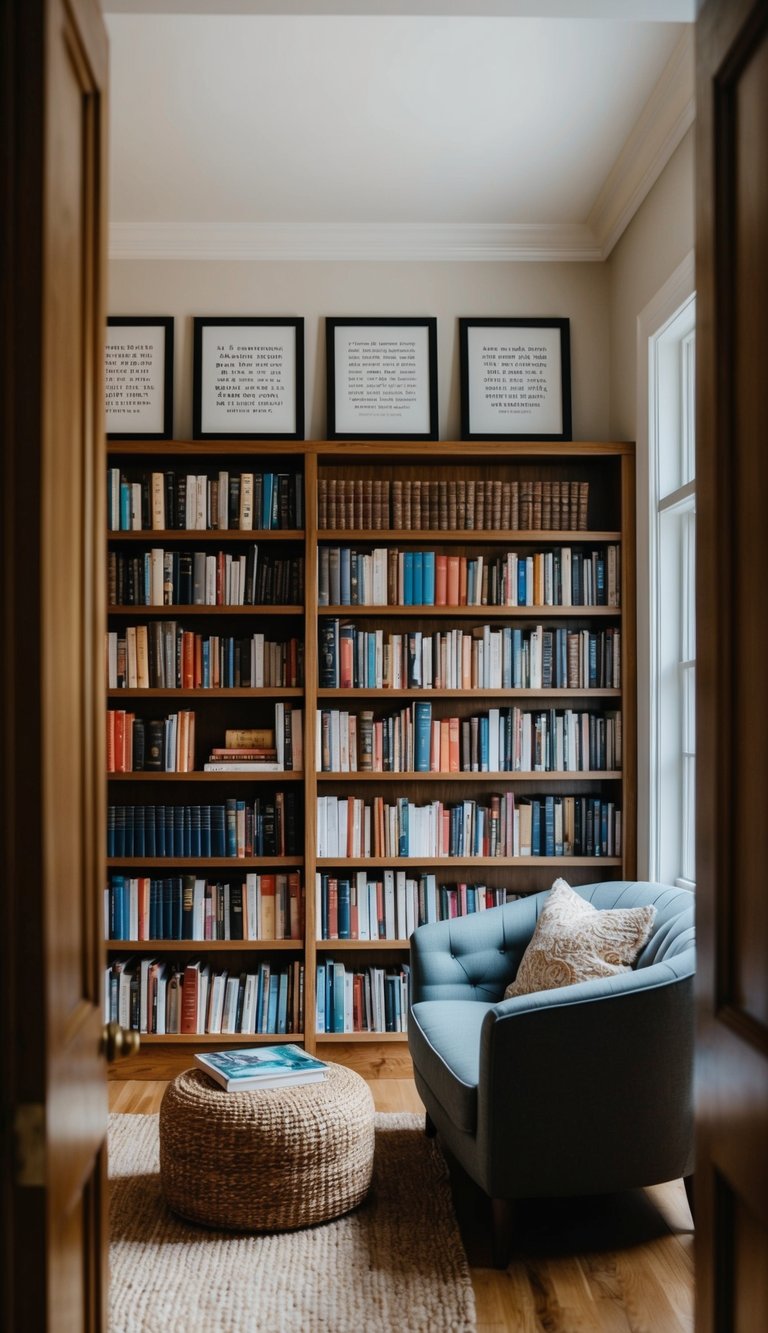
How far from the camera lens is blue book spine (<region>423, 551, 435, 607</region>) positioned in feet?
14.0

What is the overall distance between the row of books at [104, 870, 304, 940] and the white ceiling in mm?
2416

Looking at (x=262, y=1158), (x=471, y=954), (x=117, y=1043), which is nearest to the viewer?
(x=117, y=1043)

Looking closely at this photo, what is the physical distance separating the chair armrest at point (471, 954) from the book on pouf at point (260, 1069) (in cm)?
51

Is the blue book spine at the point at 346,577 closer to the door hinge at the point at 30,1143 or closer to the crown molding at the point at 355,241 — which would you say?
the crown molding at the point at 355,241

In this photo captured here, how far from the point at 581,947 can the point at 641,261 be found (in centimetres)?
237

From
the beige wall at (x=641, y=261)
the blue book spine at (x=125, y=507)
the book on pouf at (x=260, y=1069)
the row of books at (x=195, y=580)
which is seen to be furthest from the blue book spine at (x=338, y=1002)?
the beige wall at (x=641, y=261)

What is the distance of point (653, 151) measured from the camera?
3684 mm

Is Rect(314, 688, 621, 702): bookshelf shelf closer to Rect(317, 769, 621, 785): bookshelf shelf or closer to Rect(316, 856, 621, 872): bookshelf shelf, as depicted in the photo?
A: Rect(317, 769, 621, 785): bookshelf shelf

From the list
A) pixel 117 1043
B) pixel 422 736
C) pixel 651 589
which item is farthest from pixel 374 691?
pixel 117 1043

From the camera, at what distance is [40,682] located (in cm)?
112

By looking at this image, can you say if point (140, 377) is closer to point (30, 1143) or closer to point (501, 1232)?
point (501, 1232)

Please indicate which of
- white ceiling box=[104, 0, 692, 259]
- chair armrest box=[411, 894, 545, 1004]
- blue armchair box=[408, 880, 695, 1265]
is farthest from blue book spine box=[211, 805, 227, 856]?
white ceiling box=[104, 0, 692, 259]

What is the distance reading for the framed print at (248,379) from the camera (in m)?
4.44

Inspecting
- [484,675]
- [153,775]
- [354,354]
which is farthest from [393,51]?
[153,775]
